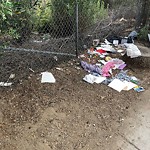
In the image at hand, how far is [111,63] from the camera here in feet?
14.9

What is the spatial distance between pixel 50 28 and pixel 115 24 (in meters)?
1.88

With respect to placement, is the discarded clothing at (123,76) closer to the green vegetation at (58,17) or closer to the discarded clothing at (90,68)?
the discarded clothing at (90,68)

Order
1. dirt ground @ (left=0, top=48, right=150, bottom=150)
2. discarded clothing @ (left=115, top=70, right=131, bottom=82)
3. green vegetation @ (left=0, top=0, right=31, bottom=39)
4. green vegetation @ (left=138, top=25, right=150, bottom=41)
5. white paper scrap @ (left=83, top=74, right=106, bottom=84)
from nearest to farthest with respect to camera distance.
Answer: green vegetation @ (left=0, top=0, right=31, bottom=39) < dirt ground @ (left=0, top=48, right=150, bottom=150) < white paper scrap @ (left=83, top=74, right=106, bottom=84) < discarded clothing @ (left=115, top=70, right=131, bottom=82) < green vegetation @ (left=138, top=25, right=150, bottom=41)

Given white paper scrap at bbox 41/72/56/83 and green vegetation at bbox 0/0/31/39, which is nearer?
green vegetation at bbox 0/0/31/39

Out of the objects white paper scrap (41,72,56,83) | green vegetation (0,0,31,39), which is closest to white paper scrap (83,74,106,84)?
white paper scrap (41,72,56,83)

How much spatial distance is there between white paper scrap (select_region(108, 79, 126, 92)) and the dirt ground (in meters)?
0.09

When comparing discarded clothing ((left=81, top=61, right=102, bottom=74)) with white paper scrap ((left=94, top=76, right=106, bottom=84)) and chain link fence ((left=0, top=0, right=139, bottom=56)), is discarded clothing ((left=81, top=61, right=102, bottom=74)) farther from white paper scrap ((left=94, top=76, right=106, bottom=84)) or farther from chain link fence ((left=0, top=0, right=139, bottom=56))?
chain link fence ((left=0, top=0, right=139, bottom=56))

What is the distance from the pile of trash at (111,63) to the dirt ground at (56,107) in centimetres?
14

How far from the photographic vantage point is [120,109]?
3500 mm

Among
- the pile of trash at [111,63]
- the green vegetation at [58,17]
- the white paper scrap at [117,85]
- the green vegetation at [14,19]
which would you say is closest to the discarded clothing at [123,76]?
the pile of trash at [111,63]

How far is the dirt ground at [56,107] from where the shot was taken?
9.62 ft

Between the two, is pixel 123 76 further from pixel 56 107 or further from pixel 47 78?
pixel 56 107

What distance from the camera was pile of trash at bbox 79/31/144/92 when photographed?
4.03m

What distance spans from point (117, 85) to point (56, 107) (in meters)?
→ 1.13
